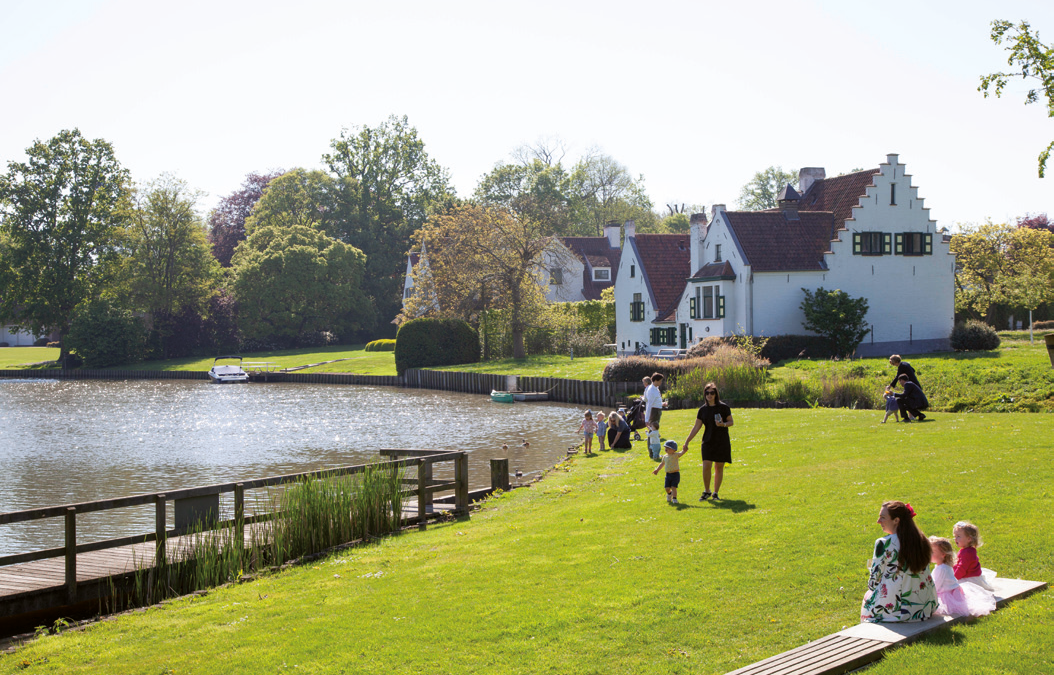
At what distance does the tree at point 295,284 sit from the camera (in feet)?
295

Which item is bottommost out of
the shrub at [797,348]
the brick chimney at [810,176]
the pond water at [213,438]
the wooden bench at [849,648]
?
the pond water at [213,438]

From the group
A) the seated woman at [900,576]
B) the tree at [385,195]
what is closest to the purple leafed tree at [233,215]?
the tree at [385,195]

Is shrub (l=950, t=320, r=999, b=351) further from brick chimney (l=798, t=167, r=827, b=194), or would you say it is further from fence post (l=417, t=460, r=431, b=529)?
fence post (l=417, t=460, r=431, b=529)

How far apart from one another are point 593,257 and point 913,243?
35.9 meters

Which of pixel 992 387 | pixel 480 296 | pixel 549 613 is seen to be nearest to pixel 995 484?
pixel 549 613

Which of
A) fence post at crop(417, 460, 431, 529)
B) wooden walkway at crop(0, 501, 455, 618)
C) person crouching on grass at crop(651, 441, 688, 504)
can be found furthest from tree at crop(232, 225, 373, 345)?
person crouching on grass at crop(651, 441, 688, 504)

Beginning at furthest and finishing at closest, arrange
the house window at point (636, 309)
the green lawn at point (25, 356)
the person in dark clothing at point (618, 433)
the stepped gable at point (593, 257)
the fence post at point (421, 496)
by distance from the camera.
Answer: the green lawn at point (25, 356) → the stepped gable at point (593, 257) → the house window at point (636, 309) → the person in dark clothing at point (618, 433) → the fence post at point (421, 496)

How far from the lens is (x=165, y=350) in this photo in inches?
3676

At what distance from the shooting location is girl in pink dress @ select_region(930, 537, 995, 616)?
27.4 feet

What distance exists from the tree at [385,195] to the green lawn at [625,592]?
3423 inches

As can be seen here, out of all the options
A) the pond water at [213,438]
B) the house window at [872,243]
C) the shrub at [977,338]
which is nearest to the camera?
the pond water at [213,438]

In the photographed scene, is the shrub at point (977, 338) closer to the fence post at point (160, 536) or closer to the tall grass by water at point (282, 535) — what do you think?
the tall grass by water at point (282, 535)

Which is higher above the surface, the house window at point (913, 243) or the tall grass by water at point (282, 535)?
the house window at point (913, 243)

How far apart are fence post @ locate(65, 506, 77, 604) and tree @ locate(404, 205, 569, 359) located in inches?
2028
